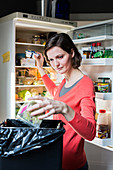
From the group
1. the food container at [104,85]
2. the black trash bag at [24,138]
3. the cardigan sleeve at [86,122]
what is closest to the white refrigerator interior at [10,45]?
the food container at [104,85]

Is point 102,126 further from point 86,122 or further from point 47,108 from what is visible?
point 47,108

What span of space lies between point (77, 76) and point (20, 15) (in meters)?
1.16

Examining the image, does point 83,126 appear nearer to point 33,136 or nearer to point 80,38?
point 33,136

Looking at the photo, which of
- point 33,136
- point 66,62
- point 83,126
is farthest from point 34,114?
point 66,62

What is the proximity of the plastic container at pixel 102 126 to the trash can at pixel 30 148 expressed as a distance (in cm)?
135

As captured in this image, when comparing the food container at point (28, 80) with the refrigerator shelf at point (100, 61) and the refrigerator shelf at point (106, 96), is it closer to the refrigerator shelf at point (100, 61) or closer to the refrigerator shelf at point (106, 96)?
the refrigerator shelf at point (100, 61)

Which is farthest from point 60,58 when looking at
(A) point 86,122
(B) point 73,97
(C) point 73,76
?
(A) point 86,122

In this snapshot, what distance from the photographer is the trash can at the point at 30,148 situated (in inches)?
34.5

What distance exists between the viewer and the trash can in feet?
2.88

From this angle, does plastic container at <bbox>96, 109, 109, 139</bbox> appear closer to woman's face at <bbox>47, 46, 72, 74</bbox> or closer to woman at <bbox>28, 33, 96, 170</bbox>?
woman at <bbox>28, 33, 96, 170</bbox>

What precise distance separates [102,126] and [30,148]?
1.44m

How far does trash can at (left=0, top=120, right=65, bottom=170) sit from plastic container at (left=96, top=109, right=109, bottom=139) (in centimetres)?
135

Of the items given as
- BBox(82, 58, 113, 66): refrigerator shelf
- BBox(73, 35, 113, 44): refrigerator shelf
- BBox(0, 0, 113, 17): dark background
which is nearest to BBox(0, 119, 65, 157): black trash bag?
BBox(82, 58, 113, 66): refrigerator shelf

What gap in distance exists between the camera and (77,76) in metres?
1.39
